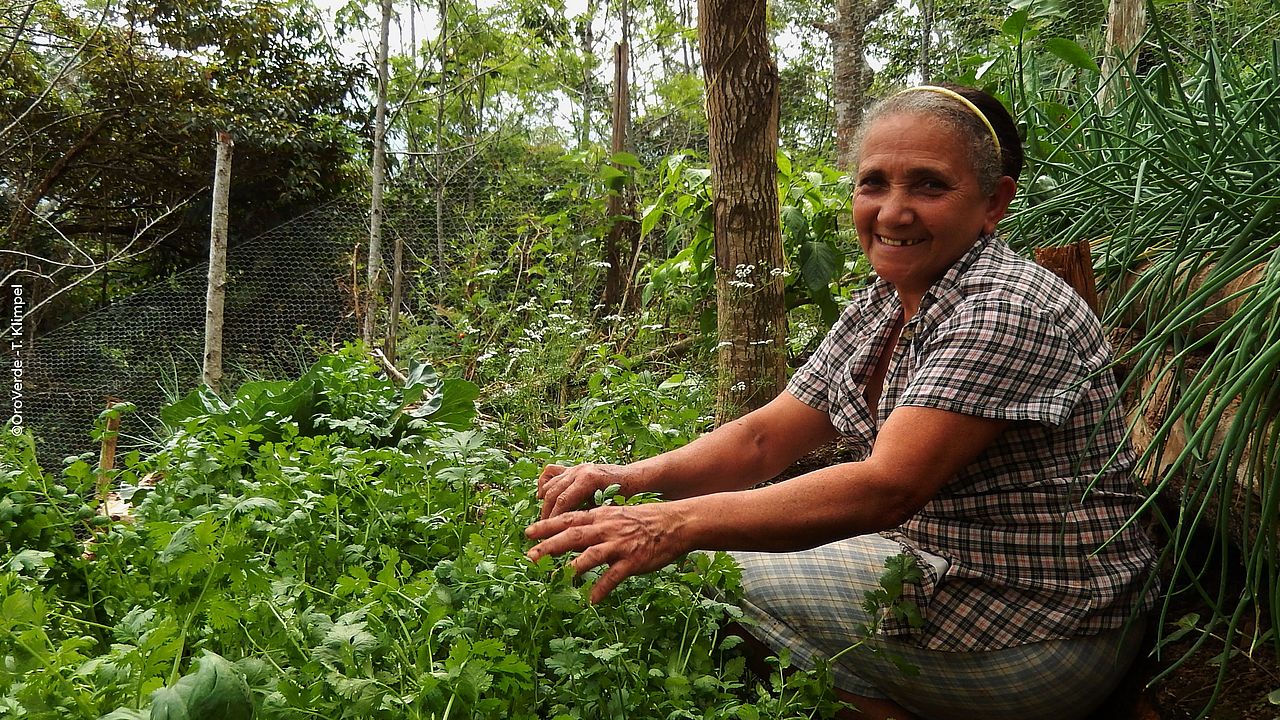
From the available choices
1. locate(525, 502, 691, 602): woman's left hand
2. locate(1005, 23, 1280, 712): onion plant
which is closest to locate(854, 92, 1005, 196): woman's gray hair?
locate(1005, 23, 1280, 712): onion plant

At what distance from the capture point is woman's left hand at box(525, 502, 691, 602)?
123 cm

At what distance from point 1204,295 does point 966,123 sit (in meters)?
0.49

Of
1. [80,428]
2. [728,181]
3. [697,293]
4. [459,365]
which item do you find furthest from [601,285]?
[80,428]

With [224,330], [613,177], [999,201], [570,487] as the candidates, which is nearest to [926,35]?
[613,177]

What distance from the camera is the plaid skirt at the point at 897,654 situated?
157 cm

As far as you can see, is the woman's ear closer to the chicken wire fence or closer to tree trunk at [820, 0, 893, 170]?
the chicken wire fence

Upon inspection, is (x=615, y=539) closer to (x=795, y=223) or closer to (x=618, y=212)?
(x=795, y=223)

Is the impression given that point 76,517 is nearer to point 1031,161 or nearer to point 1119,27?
point 1031,161

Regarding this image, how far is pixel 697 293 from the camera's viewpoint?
150 inches

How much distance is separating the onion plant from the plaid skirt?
22cm

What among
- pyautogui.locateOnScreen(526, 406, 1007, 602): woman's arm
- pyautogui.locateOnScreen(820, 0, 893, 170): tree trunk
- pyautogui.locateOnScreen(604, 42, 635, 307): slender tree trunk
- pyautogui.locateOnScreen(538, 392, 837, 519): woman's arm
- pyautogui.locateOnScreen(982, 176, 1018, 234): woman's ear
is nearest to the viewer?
pyautogui.locateOnScreen(526, 406, 1007, 602): woman's arm

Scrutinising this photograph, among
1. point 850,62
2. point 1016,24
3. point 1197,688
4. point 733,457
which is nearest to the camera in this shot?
point 1197,688

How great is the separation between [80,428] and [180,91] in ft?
10.1

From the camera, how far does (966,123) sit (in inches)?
62.7
